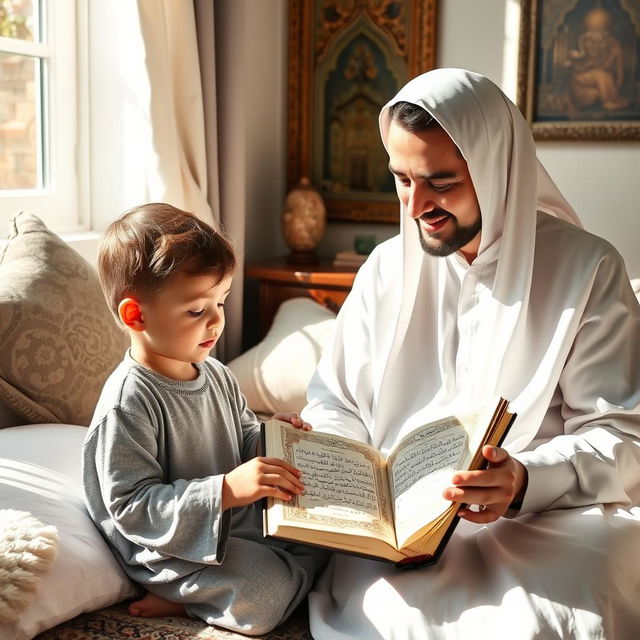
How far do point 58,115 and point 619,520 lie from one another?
2509 millimetres

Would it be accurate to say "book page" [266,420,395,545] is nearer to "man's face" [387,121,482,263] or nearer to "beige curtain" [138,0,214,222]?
"man's face" [387,121,482,263]

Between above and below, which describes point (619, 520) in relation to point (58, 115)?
below

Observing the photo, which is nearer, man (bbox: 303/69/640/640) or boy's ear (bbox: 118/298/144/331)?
man (bbox: 303/69/640/640)

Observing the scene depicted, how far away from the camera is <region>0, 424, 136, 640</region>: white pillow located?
1627mm

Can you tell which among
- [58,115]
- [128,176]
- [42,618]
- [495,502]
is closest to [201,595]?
[42,618]

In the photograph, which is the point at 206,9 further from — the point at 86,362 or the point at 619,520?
the point at 619,520

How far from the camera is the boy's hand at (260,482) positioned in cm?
162

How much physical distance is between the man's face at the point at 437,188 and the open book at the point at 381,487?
0.52 m

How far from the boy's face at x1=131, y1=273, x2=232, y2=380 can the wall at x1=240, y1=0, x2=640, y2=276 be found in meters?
2.16

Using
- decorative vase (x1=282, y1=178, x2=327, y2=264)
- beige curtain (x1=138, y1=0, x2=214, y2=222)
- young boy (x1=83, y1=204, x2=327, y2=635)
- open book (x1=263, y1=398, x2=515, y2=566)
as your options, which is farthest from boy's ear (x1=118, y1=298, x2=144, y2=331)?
decorative vase (x1=282, y1=178, x2=327, y2=264)

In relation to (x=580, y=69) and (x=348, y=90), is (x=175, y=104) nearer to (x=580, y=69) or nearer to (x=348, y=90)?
(x=348, y=90)

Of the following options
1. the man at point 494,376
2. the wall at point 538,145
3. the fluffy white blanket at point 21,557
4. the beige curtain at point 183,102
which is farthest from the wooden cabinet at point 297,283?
the fluffy white blanket at point 21,557

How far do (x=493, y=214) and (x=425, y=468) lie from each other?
27.3 inches

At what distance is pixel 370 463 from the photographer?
6.00 ft
